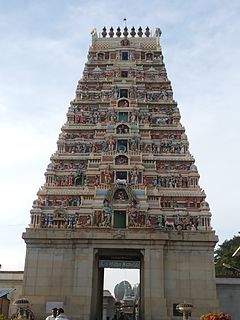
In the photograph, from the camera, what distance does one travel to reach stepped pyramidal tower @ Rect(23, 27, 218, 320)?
1310 inches

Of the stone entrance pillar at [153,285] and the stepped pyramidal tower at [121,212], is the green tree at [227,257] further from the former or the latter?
the stone entrance pillar at [153,285]

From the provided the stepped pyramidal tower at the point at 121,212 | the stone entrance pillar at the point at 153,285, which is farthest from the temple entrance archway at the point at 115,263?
the stone entrance pillar at the point at 153,285

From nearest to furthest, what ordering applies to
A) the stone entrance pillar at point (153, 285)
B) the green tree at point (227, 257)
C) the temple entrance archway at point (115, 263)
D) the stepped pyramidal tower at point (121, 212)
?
1. the stone entrance pillar at point (153, 285)
2. the stepped pyramidal tower at point (121, 212)
3. the temple entrance archway at point (115, 263)
4. the green tree at point (227, 257)

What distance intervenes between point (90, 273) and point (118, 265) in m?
3.90

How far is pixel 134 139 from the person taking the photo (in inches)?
1566

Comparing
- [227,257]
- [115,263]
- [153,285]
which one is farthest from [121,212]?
[227,257]

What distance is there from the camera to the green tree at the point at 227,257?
54.8m

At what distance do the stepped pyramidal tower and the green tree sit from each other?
790 inches

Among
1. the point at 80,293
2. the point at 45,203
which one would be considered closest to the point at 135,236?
the point at 80,293

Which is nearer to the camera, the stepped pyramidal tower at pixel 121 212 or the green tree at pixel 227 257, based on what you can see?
the stepped pyramidal tower at pixel 121 212

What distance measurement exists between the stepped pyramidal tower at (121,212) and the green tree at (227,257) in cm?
2007

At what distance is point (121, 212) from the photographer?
1409 inches

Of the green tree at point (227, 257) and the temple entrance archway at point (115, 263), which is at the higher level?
the green tree at point (227, 257)

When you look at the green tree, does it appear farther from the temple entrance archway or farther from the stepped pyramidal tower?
the stepped pyramidal tower
